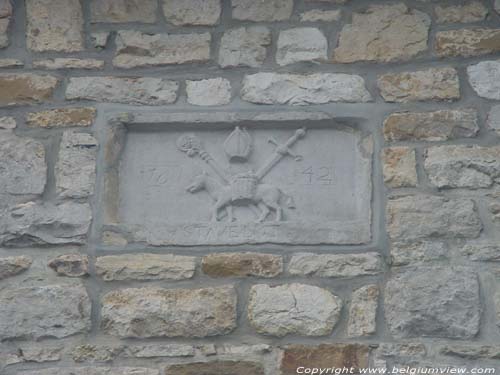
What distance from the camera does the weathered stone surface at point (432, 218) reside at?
362cm

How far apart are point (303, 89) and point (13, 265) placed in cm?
129

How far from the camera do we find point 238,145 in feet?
12.7

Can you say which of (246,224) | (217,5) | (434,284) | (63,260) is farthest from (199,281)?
(217,5)

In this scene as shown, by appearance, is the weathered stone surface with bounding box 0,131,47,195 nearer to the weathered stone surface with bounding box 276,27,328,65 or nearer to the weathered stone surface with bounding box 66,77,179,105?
the weathered stone surface with bounding box 66,77,179,105

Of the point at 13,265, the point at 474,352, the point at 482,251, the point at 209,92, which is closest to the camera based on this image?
the point at 474,352

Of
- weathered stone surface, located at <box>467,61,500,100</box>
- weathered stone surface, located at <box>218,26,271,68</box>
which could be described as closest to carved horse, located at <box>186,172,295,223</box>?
weathered stone surface, located at <box>218,26,271,68</box>

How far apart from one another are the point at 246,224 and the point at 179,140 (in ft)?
1.49

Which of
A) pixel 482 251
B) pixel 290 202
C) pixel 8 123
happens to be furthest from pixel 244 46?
pixel 482 251

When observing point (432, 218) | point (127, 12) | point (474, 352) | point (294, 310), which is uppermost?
point (127, 12)

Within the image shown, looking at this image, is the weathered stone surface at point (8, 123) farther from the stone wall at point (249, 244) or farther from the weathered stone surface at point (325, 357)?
the weathered stone surface at point (325, 357)

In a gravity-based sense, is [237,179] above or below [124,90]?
below

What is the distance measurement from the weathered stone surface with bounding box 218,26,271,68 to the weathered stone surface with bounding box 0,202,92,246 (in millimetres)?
817

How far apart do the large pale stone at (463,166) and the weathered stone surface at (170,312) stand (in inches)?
34.5

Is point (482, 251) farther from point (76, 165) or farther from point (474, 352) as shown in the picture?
point (76, 165)
